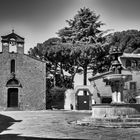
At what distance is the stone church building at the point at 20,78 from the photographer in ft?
Answer: 123

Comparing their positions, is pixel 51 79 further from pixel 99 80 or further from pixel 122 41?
pixel 122 41

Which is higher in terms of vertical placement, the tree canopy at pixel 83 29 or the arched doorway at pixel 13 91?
the tree canopy at pixel 83 29

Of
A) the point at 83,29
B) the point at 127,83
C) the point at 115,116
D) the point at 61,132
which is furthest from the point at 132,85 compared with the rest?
the point at 61,132

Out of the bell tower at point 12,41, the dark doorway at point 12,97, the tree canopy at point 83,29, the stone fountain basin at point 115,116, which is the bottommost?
the stone fountain basin at point 115,116

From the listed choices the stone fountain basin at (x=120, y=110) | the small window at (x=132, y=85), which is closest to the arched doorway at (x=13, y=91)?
the small window at (x=132, y=85)

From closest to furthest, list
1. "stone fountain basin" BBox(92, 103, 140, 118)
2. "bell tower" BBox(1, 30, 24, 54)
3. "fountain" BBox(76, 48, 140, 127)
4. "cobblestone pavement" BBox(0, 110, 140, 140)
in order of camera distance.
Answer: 1. "cobblestone pavement" BBox(0, 110, 140, 140)
2. "fountain" BBox(76, 48, 140, 127)
3. "stone fountain basin" BBox(92, 103, 140, 118)
4. "bell tower" BBox(1, 30, 24, 54)

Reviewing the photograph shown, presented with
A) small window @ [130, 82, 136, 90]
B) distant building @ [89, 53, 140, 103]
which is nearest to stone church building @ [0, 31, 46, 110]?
distant building @ [89, 53, 140, 103]

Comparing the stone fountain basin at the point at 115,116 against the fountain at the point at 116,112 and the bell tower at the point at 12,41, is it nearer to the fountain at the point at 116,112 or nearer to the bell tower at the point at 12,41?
the fountain at the point at 116,112

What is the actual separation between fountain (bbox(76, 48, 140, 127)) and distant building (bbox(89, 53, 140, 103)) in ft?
63.6

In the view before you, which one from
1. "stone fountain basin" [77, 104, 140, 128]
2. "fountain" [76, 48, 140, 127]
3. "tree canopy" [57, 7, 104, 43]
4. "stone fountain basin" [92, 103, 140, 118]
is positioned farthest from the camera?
"tree canopy" [57, 7, 104, 43]

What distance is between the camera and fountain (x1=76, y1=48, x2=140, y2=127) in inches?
564

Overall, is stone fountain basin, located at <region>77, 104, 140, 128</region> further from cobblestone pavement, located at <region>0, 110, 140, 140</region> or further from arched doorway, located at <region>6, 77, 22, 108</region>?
arched doorway, located at <region>6, 77, 22, 108</region>

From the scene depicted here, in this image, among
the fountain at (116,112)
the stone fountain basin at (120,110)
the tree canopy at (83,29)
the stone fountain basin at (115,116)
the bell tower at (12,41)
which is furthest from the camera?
the tree canopy at (83,29)

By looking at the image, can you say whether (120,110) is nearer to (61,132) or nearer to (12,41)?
(61,132)
